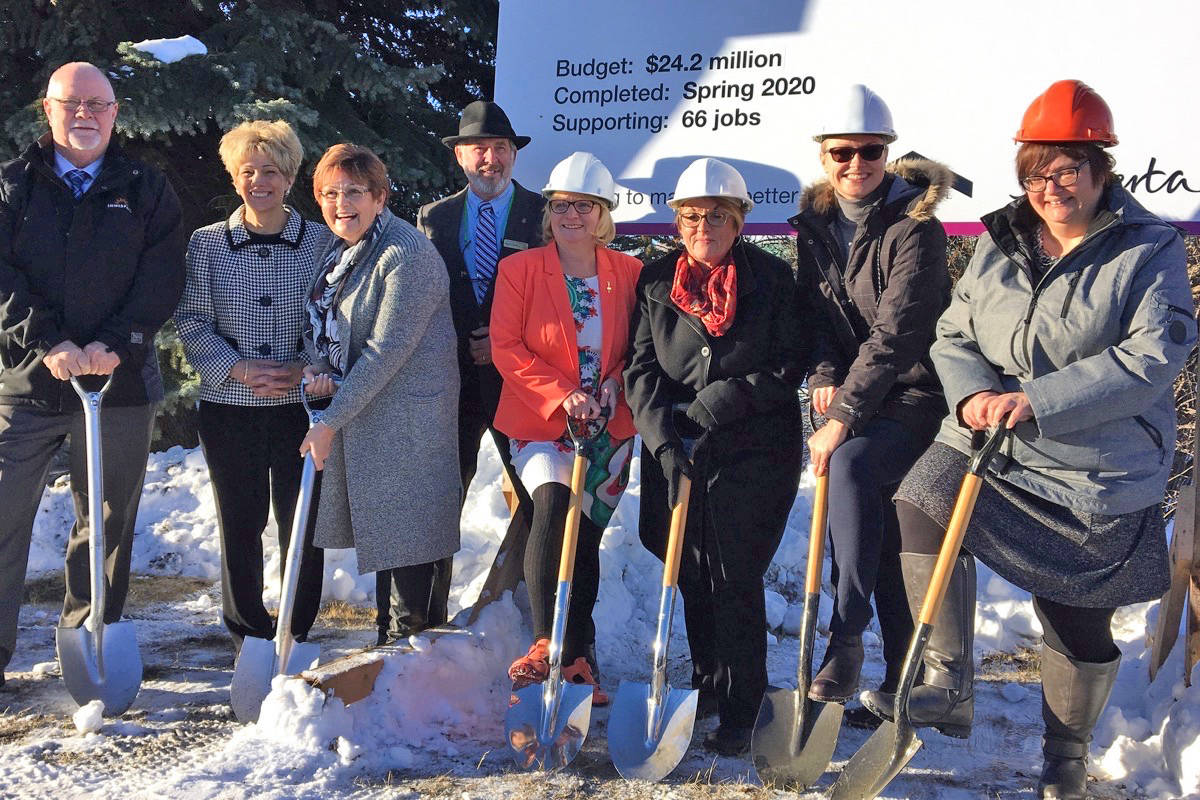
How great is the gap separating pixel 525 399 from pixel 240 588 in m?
1.50

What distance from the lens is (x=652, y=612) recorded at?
5.81 meters

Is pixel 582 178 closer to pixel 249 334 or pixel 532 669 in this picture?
pixel 249 334

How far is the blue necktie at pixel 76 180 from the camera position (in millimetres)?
4543

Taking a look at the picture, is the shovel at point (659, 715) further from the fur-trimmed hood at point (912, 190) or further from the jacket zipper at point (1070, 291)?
the jacket zipper at point (1070, 291)

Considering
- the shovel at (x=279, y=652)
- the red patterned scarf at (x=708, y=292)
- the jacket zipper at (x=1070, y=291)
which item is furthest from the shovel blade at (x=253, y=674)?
the jacket zipper at (x=1070, y=291)

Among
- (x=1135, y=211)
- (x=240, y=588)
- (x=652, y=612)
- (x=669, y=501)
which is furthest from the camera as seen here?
(x=652, y=612)

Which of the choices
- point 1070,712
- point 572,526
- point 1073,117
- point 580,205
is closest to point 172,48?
point 580,205

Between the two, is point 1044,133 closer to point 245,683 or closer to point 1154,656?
point 1154,656

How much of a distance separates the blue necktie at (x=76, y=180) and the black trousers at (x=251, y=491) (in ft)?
3.17

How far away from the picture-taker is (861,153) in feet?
13.5

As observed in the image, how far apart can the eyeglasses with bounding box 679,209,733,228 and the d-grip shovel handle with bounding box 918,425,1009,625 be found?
1292 millimetres

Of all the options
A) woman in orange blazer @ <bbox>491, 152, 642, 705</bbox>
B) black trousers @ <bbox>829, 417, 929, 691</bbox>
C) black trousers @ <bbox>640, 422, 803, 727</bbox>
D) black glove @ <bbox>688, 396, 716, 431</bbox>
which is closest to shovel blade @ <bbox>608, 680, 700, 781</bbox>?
black trousers @ <bbox>640, 422, 803, 727</bbox>

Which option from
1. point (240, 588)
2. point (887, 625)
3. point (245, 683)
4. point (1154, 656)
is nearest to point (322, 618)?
point (240, 588)

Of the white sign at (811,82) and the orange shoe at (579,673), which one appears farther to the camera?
the white sign at (811,82)
